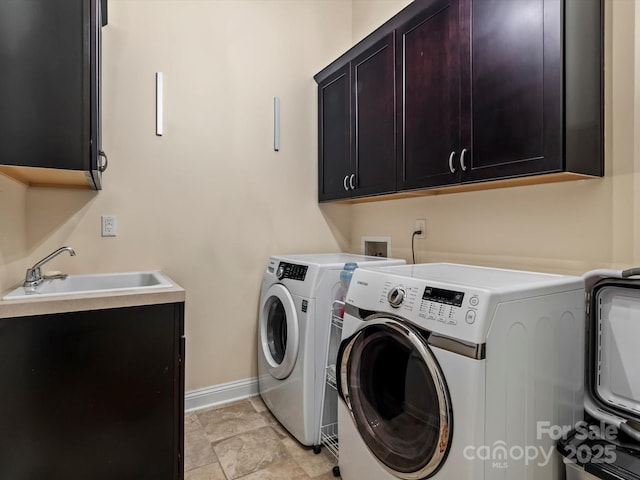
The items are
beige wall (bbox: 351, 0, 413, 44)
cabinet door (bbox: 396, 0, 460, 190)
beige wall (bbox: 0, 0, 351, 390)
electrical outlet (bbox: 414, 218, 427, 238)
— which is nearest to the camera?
cabinet door (bbox: 396, 0, 460, 190)

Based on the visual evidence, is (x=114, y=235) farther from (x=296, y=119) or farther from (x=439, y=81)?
(x=439, y=81)

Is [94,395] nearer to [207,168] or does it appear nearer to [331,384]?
[331,384]

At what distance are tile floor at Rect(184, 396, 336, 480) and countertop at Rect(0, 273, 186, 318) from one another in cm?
89

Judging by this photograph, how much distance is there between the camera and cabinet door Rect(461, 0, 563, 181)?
4.45 ft

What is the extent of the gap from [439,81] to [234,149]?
137 cm

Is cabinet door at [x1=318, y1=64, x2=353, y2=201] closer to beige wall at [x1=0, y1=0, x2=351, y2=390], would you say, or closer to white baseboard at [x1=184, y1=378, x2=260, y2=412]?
beige wall at [x1=0, y1=0, x2=351, y2=390]

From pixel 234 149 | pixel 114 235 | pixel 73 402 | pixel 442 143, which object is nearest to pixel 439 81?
pixel 442 143

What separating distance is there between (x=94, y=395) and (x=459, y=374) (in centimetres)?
138

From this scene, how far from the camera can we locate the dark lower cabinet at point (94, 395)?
1350 millimetres

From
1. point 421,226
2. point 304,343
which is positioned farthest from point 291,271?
point 421,226

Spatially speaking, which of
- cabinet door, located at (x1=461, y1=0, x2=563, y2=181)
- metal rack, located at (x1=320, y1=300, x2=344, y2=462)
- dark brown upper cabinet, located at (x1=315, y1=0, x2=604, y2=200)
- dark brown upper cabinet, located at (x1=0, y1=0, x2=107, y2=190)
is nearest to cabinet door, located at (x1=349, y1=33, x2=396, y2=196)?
dark brown upper cabinet, located at (x1=315, y1=0, x2=604, y2=200)

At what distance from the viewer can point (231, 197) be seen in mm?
2496

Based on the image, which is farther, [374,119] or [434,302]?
[374,119]

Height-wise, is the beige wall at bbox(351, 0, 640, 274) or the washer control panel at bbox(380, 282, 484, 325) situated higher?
the beige wall at bbox(351, 0, 640, 274)
